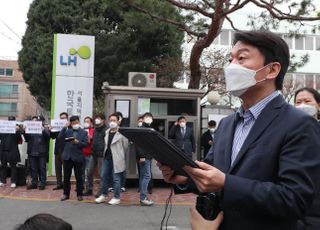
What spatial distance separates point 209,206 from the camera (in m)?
2.01

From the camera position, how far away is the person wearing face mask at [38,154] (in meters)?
10.8

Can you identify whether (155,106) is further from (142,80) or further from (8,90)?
(8,90)

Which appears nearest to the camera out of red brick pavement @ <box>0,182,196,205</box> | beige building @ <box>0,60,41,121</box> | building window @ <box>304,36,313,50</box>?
red brick pavement @ <box>0,182,196,205</box>

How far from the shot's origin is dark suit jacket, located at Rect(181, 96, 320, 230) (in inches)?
67.9

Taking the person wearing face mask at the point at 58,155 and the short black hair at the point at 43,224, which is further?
the person wearing face mask at the point at 58,155

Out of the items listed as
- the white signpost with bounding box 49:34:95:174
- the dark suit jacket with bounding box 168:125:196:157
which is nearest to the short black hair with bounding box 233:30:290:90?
the dark suit jacket with bounding box 168:125:196:157

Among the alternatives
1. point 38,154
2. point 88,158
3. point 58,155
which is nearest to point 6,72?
point 58,155

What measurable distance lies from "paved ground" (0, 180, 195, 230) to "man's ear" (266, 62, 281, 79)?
5.36m

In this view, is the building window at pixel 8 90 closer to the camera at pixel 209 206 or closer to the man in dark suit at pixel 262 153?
the man in dark suit at pixel 262 153

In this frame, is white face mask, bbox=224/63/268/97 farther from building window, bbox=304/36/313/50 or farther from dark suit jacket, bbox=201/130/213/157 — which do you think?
building window, bbox=304/36/313/50

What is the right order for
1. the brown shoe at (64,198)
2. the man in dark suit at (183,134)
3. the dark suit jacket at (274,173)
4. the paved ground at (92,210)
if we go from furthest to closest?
the man in dark suit at (183,134) < the brown shoe at (64,198) < the paved ground at (92,210) < the dark suit jacket at (274,173)

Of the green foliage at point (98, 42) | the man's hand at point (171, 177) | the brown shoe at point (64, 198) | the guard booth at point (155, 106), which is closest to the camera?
the man's hand at point (171, 177)

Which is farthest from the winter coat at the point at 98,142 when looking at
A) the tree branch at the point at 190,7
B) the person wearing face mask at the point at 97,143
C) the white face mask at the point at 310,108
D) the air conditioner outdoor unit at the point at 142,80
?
the white face mask at the point at 310,108

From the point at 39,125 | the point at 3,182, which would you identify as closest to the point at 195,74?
the point at 39,125
